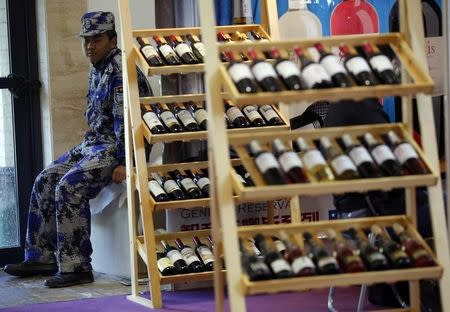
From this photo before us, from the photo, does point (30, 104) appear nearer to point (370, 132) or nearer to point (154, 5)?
point (154, 5)

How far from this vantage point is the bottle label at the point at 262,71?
12.9 feet

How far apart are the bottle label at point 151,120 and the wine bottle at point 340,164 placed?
1880 mm

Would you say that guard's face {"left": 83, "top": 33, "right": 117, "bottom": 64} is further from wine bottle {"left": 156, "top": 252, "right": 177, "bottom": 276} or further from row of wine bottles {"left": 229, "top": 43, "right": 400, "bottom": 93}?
row of wine bottles {"left": 229, "top": 43, "right": 400, "bottom": 93}

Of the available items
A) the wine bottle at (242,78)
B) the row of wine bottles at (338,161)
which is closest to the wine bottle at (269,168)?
the row of wine bottles at (338,161)

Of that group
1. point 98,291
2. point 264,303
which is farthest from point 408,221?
point 98,291

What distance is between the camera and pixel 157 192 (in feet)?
19.1

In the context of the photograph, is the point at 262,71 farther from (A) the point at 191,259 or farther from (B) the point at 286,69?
(A) the point at 191,259

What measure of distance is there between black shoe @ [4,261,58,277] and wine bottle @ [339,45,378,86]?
3503 millimetres

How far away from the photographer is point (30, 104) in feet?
25.0

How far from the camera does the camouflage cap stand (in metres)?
6.73

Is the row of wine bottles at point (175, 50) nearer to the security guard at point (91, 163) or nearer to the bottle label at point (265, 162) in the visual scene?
the security guard at point (91, 163)

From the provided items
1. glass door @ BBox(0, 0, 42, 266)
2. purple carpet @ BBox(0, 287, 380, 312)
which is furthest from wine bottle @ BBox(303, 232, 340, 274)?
glass door @ BBox(0, 0, 42, 266)

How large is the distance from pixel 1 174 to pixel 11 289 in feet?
3.89

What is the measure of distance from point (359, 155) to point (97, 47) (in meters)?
3.10
